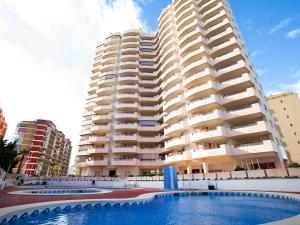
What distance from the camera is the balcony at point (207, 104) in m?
32.8

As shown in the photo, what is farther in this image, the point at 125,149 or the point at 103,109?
the point at 103,109

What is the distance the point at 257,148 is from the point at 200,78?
16.0 metres

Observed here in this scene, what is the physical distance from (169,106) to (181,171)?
14.3 m

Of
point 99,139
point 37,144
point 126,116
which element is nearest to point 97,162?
point 99,139

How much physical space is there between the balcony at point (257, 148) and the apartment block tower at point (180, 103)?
0.42 feet

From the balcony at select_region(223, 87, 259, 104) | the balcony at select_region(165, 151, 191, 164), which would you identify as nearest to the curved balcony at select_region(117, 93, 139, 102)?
the balcony at select_region(165, 151, 191, 164)

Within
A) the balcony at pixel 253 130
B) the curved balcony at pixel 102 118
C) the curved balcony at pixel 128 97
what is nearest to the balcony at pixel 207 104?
the balcony at pixel 253 130

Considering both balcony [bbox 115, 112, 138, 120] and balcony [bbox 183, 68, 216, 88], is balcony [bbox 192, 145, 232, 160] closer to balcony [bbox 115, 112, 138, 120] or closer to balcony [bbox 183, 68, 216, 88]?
balcony [bbox 183, 68, 216, 88]

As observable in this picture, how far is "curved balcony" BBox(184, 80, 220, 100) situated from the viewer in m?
34.1

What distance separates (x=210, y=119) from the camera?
31906 mm

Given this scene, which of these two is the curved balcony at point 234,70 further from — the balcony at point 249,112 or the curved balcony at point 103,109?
the curved balcony at point 103,109

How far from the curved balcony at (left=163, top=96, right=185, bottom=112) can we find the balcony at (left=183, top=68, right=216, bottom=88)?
3228 mm

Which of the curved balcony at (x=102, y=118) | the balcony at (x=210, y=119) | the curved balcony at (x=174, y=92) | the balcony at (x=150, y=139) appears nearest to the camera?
the balcony at (x=210, y=119)

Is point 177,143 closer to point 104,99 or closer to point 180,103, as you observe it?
point 180,103
